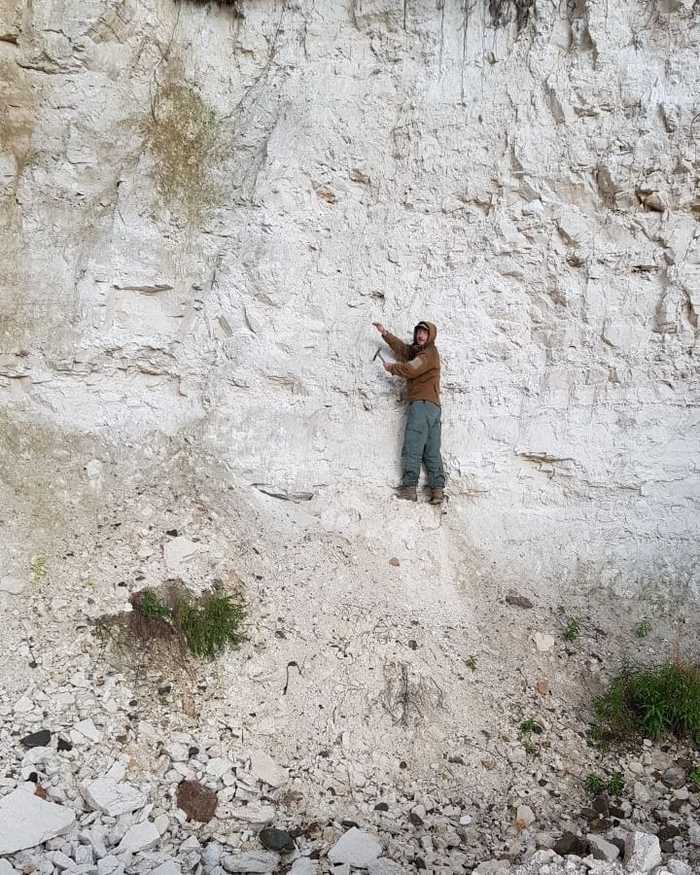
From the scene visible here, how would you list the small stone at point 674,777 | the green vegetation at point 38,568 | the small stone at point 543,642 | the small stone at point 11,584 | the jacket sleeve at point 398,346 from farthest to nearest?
the jacket sleeve at point 398,346, the small stone at point 543,642, the green vegetation at point 38,568, the small stone at point 11,584, the small stone at point 674,777

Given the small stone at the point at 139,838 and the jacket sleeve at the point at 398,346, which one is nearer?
the small stone at the point at 139,838

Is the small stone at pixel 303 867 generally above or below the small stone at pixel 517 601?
below

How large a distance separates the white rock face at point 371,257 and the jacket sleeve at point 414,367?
0.31m

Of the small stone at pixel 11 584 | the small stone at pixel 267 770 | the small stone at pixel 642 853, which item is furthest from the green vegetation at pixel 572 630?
the small stone at pixel 11 584

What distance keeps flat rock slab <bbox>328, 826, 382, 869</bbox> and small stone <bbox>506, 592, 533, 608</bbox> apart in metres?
2.56

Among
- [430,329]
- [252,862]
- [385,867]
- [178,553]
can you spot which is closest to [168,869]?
[252,862]

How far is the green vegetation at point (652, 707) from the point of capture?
5227 millimetres

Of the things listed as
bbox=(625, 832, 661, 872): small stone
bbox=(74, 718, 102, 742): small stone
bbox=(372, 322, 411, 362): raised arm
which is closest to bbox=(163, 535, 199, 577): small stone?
bbox=(74, 718, 102, 742): small stone

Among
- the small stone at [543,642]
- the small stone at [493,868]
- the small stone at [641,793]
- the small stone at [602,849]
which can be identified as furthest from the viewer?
the small stone at [543,642]

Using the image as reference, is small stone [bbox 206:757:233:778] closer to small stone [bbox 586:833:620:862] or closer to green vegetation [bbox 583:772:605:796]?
small stone [bbox 586:833:620:862]

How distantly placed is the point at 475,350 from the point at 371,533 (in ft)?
6.77

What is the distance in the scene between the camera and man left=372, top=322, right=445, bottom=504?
655 centimetres

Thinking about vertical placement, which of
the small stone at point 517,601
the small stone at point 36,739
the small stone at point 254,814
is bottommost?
the small stone at point 254,814

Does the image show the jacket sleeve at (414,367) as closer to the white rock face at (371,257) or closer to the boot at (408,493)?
the white rock face at (371,257)
